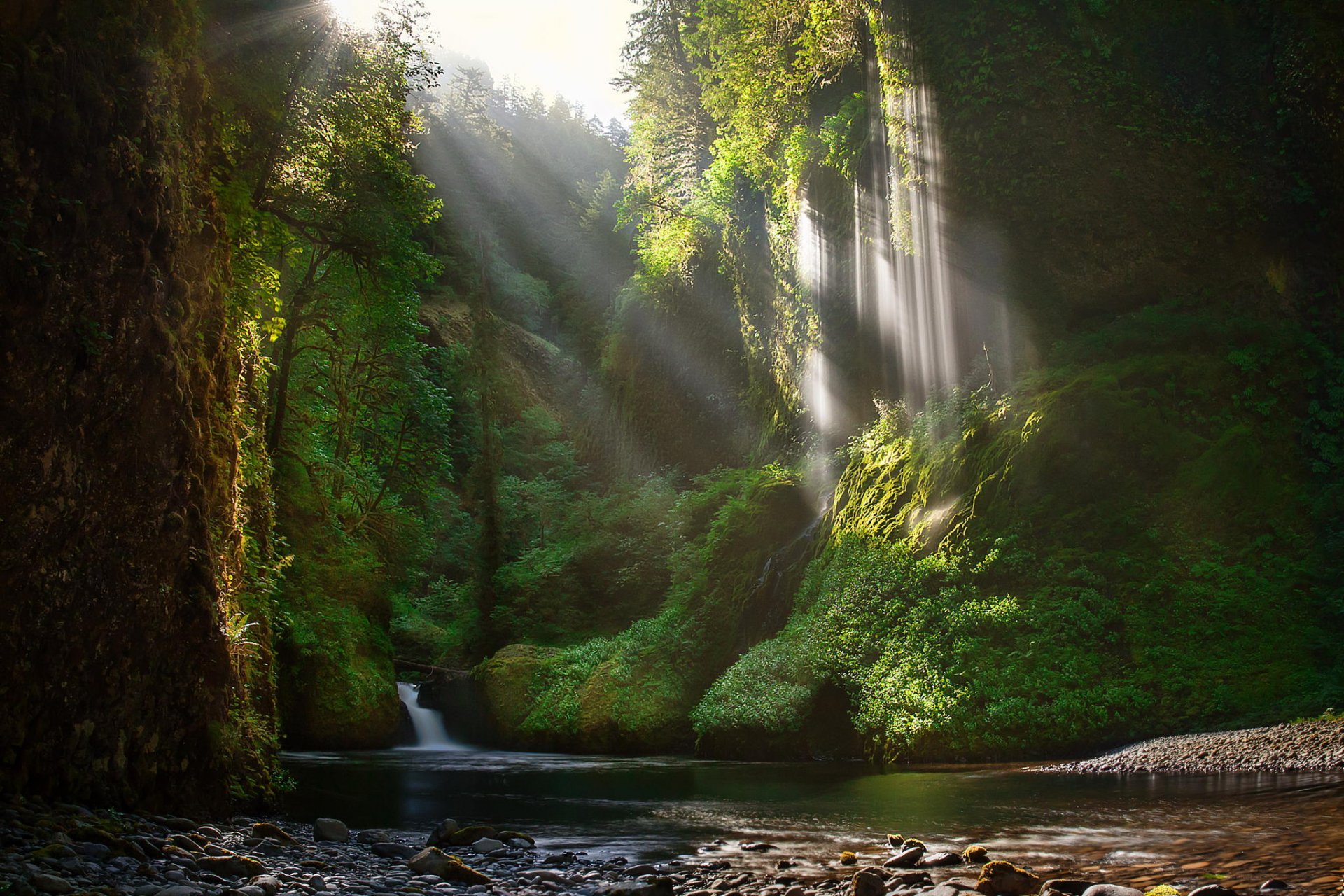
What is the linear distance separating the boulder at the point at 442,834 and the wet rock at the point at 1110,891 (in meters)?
4.79

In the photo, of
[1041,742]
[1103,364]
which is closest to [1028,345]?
[1103,364]

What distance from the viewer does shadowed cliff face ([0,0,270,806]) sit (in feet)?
17.9

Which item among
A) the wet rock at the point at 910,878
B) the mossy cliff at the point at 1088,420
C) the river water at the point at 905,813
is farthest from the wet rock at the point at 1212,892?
the mossy cliff at the point at 1088,420

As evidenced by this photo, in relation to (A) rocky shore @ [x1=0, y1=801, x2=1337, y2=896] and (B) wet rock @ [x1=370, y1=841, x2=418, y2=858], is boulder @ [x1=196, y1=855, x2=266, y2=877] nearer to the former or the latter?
(A) rocky shore @ [x1=0, y1=801, x2=1337, y2=896]

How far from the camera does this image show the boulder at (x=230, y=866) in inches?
201

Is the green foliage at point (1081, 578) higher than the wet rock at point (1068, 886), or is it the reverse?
the green foliage at point (1081, 578)

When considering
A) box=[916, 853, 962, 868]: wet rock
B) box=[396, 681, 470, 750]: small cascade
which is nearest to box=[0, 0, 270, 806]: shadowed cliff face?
box=[916, 853, 962, 868]: wet rock

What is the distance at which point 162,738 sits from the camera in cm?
654

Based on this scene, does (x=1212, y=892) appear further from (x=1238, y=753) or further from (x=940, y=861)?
(x=1238, y=753)

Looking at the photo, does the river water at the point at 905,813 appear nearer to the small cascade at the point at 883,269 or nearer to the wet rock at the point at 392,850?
the wet rock at the point at 392,850

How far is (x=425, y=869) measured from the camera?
18.9 feet

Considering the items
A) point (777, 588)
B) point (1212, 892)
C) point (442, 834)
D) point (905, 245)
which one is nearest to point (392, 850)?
point (442, 834)

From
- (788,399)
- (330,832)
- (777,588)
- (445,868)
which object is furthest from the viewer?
(788,399)

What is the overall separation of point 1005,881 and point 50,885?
15.5ft
